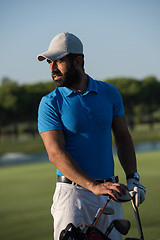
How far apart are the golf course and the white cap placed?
12.9 feet

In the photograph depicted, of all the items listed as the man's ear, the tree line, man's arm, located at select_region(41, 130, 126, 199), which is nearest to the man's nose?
the man's ear

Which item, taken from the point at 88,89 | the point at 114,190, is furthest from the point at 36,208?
the point at 114,190

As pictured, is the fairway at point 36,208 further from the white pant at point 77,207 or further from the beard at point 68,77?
the beard at point 68,77

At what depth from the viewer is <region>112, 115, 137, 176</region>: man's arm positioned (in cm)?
318

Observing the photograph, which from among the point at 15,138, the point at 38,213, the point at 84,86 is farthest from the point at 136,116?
the point at 84,86

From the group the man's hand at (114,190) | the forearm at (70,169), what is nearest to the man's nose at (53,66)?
the forearm at (70,169)

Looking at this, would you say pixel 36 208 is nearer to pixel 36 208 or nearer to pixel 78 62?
pixel 36 208

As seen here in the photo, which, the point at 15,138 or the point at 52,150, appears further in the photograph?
the point at 15,138

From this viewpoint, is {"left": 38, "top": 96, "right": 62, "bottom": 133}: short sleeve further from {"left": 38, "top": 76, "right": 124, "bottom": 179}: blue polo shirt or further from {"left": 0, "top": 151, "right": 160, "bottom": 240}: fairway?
{"left": 0, "top": 151, "right": 160, "bottom": 240}: fairway

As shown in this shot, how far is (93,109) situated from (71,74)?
28 cm

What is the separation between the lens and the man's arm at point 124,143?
318 centimetres

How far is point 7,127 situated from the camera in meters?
60.5

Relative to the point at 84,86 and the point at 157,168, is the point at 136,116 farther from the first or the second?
the point at 84,86

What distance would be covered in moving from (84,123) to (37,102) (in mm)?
59539
